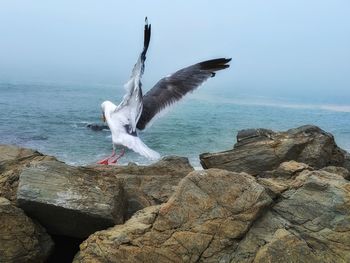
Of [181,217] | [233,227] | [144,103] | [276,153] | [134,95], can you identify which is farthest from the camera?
[144,103]

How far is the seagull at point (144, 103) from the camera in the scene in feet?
27.0

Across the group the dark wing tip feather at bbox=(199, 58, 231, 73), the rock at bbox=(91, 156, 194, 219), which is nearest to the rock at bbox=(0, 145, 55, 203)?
the rock at bbox=(91, 156, 194, 219)

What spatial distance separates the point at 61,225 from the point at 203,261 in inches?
74.4

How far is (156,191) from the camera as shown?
6.50m

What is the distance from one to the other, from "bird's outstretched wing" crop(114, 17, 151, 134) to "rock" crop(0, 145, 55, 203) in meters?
1.63

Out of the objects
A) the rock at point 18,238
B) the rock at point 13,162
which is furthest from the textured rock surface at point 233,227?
the rock at point 13,162

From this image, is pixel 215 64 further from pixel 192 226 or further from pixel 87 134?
pixel 87 134

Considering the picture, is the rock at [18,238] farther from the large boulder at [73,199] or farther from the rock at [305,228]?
the rock at [305,228]

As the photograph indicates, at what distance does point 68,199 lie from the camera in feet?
17.6

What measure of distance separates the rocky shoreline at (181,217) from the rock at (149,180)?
0.09ft

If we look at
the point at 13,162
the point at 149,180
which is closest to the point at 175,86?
the point at 149,180

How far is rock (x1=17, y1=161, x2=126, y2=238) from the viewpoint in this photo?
17.5ft

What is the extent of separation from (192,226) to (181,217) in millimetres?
147

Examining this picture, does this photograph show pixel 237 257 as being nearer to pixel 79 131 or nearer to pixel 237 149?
pixel 237 149
